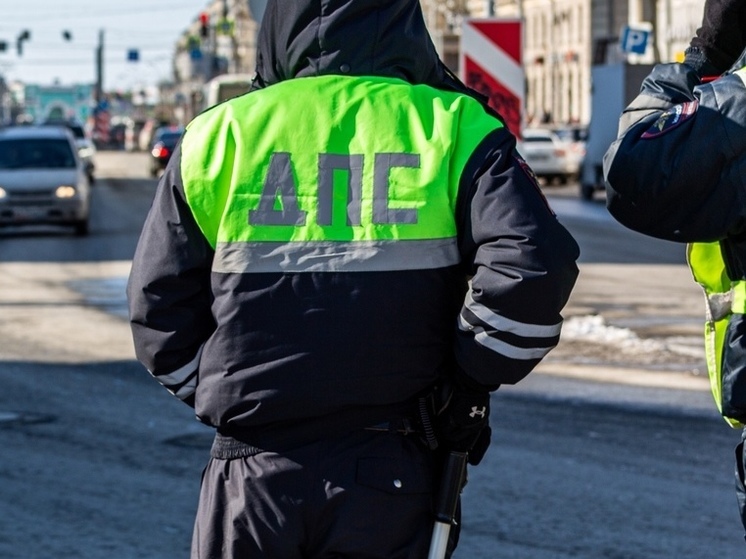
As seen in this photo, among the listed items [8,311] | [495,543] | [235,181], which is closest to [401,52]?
[235,181]

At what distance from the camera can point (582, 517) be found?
650 cm

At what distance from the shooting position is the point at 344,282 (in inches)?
126

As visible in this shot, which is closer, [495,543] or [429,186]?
[429,186]

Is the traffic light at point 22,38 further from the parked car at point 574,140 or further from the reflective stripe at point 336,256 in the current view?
the reflective stripe at point 336,256

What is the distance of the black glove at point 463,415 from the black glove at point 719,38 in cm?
90

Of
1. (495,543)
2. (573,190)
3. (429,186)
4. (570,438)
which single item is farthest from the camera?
(573,190)

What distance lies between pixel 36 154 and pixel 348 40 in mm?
22444

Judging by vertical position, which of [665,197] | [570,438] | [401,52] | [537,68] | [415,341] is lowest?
[537,68]

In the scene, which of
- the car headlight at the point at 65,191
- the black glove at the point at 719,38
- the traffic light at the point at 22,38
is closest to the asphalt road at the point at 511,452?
the black glove at the point at 719,38

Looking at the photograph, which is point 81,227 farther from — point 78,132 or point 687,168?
point 78,132

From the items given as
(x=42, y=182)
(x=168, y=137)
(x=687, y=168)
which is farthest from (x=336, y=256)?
(x=168, y=137)

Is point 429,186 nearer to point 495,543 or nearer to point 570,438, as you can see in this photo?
point 495,543

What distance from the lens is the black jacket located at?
315 centimetres

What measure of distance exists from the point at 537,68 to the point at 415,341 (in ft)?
288
